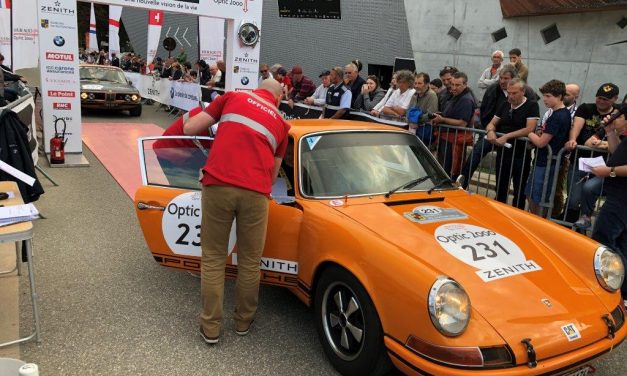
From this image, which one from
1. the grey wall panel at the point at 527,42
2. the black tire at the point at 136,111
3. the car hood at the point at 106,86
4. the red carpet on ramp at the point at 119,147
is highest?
the grey wall panel at the point at 527,42

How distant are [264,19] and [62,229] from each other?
68.5 ft

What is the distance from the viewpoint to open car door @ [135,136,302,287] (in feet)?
11.8

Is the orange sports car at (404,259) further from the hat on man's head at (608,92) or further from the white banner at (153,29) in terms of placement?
the white banner at (153,29)

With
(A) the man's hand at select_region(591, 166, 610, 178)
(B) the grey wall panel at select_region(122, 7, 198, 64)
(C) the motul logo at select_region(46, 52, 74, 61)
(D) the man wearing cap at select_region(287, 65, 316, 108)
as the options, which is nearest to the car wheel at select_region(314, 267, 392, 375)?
(A) the man's hand at select_region(591, 166, 610, 178)

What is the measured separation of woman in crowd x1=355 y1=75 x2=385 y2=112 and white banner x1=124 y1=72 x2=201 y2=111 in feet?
23.4

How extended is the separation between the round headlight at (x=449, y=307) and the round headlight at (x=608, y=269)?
1182 mm

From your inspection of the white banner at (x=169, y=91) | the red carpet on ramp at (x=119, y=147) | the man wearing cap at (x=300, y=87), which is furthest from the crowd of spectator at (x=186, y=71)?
the man wearing cap at (x=300, y=87)

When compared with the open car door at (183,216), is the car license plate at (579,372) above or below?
below

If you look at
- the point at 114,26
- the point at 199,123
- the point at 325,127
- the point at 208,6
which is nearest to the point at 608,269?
the point at 325,127

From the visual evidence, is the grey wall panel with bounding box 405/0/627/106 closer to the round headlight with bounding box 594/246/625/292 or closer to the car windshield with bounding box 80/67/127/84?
the round headlight with bounding box 594/246/625/292

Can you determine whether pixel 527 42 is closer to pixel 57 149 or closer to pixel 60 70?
pixel 60 70

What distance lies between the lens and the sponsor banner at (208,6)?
942 centimetres

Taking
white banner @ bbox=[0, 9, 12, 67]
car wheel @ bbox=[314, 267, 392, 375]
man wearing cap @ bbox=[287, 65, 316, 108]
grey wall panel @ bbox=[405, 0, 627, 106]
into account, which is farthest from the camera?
white banner @ bbox=[0, 9, 12, 67]

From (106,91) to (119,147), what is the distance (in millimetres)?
4265
